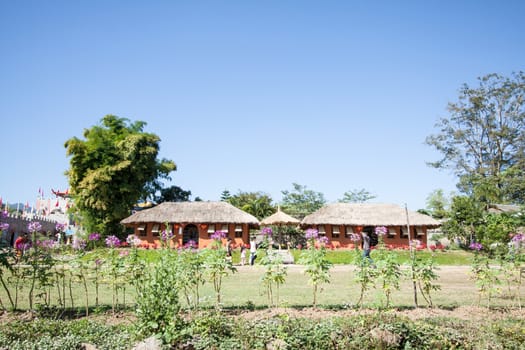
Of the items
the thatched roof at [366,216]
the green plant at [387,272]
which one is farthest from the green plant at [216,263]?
the thatched roof at [366,216]

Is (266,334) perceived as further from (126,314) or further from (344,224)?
(344,224)

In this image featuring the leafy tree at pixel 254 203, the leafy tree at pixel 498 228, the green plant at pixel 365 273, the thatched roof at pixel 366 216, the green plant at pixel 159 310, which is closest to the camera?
the green plant at pixel 159 310

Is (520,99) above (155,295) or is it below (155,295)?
above

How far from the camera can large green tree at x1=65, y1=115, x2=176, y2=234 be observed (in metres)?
30.3

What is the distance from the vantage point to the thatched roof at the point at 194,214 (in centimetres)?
2969

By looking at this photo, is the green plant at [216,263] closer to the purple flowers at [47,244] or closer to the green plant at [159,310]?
the green plant at [159,310]

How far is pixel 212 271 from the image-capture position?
6.14 meters

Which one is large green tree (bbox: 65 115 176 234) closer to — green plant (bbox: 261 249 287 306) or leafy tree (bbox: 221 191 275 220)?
leafy tree (bbox: 221 191 275 220)

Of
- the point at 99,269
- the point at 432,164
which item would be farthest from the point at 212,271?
the point at 432,164

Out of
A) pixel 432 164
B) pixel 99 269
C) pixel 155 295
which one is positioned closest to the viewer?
pixel 155 295

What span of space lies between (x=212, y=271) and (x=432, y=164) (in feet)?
137

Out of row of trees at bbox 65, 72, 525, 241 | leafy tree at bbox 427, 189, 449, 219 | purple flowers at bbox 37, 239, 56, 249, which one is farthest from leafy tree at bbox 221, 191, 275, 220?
purple flowers at bbox 37, 239, 56, 249

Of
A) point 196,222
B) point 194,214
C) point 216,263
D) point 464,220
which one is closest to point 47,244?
point 216,263

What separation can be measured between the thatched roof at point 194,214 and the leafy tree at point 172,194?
11.5 meters
